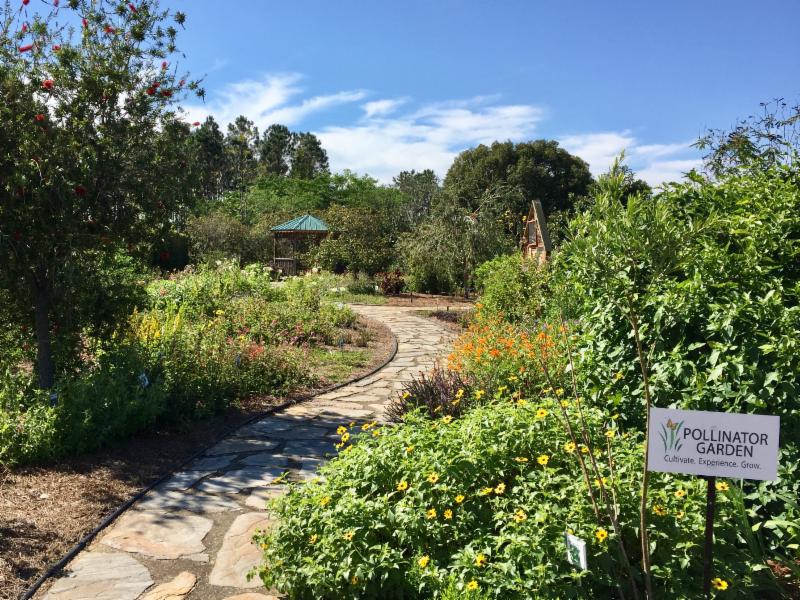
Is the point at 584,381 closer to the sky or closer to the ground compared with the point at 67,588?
closer to the sky

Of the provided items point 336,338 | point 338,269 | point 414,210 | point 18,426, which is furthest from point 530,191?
point 18,426

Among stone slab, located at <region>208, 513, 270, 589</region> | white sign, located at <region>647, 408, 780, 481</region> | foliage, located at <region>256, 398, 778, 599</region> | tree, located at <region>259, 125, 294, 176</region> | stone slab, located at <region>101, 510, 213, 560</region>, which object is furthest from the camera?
tree, located at <region>259, 125, 294, 176</region>

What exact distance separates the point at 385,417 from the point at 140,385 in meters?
2.34

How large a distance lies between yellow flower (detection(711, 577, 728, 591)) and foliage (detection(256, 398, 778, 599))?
0.30 feet

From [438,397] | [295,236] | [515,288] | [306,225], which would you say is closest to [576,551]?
[438,397]

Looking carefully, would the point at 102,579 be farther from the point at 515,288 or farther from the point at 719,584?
the point at 515,288

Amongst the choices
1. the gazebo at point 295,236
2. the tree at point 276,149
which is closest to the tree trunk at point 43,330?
the gazebo at point 295,236

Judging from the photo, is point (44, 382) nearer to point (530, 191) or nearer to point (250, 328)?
point (250, 328)

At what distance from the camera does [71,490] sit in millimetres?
4129

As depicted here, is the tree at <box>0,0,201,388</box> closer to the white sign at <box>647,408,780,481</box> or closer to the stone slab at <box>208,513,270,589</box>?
the stone slab at <box>208,513,270,589</box>

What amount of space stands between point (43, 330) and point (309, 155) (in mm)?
58040

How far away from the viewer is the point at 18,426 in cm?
457

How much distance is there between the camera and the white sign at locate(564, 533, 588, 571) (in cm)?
227

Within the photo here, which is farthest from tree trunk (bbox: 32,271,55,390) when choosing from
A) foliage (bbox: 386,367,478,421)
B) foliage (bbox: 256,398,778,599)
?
foliage (bbox: 256,398,778,599)
